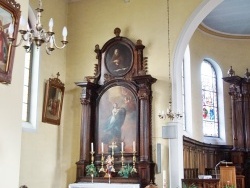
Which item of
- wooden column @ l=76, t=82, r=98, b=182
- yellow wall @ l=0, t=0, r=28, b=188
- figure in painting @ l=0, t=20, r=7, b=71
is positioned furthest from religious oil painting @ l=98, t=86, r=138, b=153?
figure in painting @ l=0, t=20, r=7, b=71

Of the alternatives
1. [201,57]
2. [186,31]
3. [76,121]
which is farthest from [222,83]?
[76,121]

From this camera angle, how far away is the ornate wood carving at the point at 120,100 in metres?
9.27

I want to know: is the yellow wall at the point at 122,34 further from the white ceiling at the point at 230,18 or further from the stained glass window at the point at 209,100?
the stained glass window at the point at 209,100

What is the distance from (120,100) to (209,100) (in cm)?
559

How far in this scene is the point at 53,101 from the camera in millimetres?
10141

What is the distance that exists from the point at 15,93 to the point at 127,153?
12.7 ft

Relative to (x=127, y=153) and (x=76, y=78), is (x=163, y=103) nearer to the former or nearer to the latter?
(x=127, y=153)

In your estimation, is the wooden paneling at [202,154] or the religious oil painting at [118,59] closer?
the religious oil painting at [118,59]

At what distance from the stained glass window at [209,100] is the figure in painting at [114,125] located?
5138mm

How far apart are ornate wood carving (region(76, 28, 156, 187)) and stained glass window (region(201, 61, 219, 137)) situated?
5.09 meters

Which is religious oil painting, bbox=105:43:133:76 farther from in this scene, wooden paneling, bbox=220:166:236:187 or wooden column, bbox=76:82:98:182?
wooden paneling, bbox=220:166:236:187

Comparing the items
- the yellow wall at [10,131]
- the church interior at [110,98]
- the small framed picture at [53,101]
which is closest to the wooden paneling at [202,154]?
the church interior at [110,98]

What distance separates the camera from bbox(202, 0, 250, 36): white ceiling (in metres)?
12.1

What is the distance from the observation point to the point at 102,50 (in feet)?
34.1
